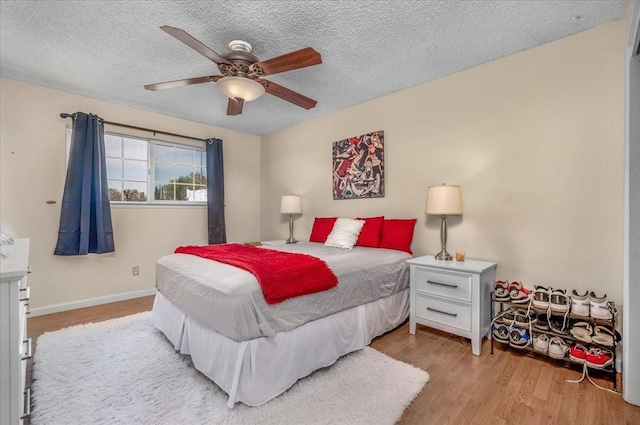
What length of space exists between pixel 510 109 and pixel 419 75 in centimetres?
91

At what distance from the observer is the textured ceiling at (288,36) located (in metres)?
1.91

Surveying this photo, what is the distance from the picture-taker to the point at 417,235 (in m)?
3.10

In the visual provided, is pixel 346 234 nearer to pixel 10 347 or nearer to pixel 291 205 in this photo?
pixel 291 205

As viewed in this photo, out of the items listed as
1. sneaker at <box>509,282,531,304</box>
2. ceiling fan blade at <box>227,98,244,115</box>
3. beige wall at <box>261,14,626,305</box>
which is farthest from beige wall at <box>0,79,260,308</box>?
sneaker at <box>509,282,531,304</box>

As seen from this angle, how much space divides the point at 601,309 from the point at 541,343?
1.43ft

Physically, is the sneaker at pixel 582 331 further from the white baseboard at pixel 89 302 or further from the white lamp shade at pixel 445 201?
the white baseboard at pixel 89 302

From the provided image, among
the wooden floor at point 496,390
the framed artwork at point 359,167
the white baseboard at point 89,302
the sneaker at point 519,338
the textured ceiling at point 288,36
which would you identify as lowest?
the wooden floor at point 496,390

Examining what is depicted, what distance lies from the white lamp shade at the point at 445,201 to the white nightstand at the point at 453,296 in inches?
17.7

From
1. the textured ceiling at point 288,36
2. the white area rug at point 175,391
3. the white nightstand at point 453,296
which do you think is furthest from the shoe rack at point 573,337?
the textured ceiling at point 288,36

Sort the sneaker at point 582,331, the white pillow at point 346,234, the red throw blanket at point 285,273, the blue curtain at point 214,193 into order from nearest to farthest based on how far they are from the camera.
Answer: the red throw blanket at point 285,273
the sneaker at point 582,331
the white pillow at point 346,234
the blue curtain at point 214,193

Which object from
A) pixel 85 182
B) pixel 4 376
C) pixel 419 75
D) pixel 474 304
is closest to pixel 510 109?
pixel 419 75

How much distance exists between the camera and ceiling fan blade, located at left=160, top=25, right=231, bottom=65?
1.61m

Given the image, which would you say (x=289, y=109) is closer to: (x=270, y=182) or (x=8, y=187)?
(x=270, y=182)

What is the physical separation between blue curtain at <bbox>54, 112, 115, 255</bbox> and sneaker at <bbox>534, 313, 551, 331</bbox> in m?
4.36
